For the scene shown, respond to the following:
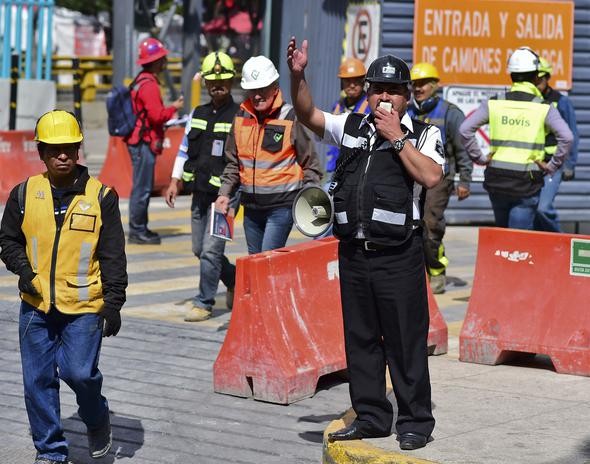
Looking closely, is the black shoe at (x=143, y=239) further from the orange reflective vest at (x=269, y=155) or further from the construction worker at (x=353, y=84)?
the orange reflective vest at (x=269, y=155)

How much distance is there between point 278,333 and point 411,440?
1715 millimetres

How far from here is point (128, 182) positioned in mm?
17594

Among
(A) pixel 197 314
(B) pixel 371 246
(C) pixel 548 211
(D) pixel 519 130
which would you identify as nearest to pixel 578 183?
(C) pixel 548 211

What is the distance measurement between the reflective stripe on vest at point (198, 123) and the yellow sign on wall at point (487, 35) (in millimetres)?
5592

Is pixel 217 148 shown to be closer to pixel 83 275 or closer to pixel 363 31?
pixel 83 275

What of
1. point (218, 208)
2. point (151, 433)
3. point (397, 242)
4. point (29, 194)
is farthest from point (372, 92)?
point (218, 208)

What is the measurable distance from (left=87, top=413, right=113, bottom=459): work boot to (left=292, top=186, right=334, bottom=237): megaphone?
53.4 inches

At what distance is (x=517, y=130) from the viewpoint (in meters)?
10.1

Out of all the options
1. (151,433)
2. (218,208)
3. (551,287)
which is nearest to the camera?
(151,433)

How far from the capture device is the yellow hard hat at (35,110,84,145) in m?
6.48

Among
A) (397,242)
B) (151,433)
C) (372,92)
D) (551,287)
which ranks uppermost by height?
(372,92)

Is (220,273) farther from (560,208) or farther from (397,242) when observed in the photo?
(560,208)

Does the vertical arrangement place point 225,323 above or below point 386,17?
below

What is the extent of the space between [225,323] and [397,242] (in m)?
3.93
